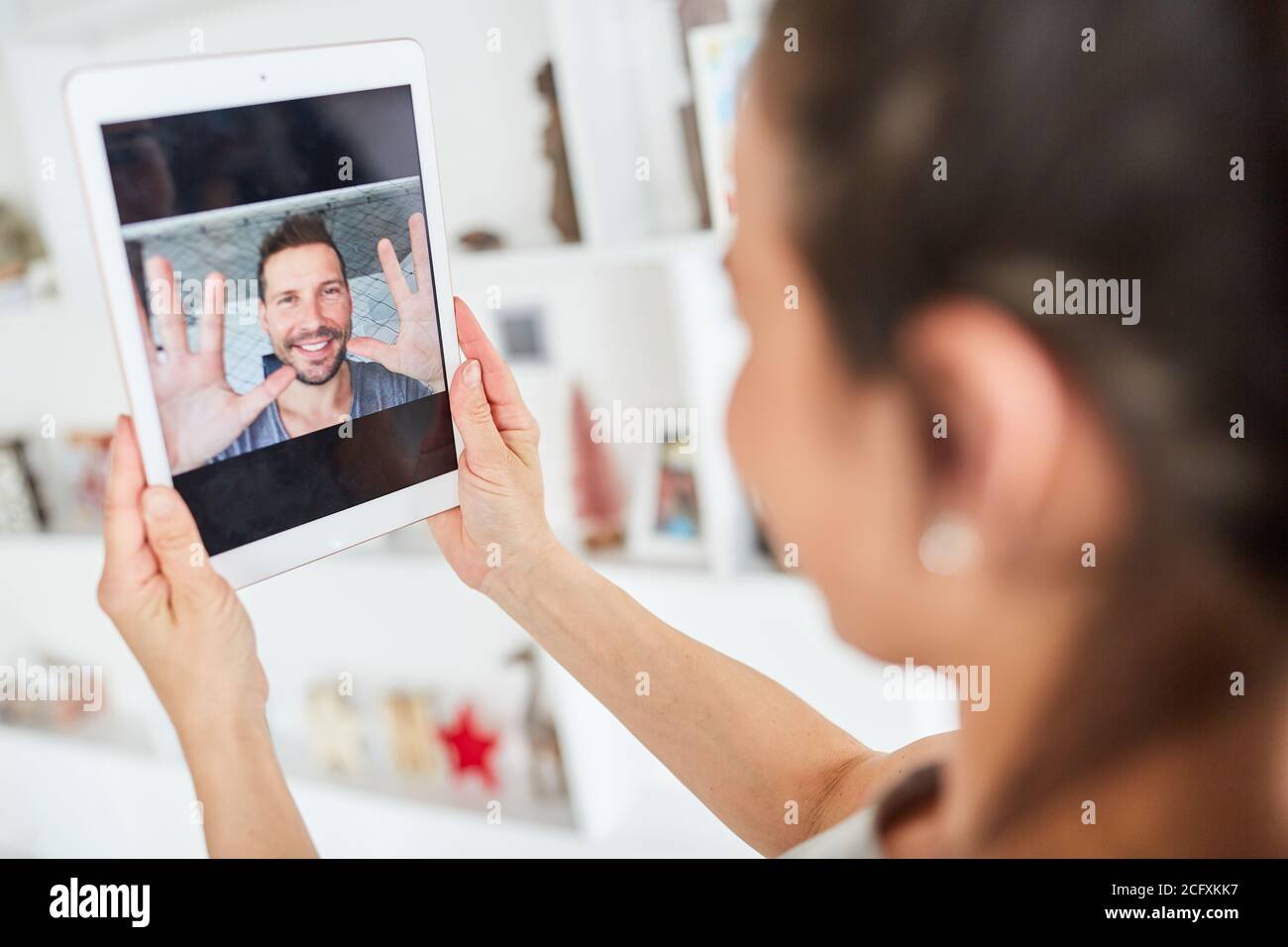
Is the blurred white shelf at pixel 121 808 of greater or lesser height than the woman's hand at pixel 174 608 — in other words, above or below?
below

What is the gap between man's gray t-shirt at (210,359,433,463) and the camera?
55 cm

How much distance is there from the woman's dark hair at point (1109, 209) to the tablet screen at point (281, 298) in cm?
26

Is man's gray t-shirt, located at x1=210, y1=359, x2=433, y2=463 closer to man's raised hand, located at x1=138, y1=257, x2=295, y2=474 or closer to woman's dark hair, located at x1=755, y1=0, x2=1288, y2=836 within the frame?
man's raised hand, located at x1=138, y1=257, x2=295, y2=474

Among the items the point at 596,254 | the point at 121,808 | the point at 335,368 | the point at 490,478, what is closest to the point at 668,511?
Answer: the point at 596,254

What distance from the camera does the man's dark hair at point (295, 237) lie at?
0.53 m

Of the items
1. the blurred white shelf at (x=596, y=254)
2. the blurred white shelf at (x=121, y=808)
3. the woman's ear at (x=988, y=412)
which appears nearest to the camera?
the woman's ear at (x=988, y=412)

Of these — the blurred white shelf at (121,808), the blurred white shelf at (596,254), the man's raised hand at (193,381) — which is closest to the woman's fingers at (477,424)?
the man's raised hand at (193,381)

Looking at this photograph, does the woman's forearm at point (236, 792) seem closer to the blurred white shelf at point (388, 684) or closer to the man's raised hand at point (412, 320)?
the man's raised hand at point (412, 320)

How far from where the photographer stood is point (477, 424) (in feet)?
2.04

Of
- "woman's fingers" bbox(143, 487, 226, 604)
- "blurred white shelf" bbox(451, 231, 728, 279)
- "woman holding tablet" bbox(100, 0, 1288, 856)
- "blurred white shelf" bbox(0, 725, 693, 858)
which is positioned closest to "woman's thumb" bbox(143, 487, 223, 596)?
"woman's fingers" bbox(143, 487, 226, 604)

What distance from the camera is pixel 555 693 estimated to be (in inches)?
46.1

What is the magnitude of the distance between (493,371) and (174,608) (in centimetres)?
23

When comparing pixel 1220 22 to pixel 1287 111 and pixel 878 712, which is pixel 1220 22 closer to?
pixel 1287 111
